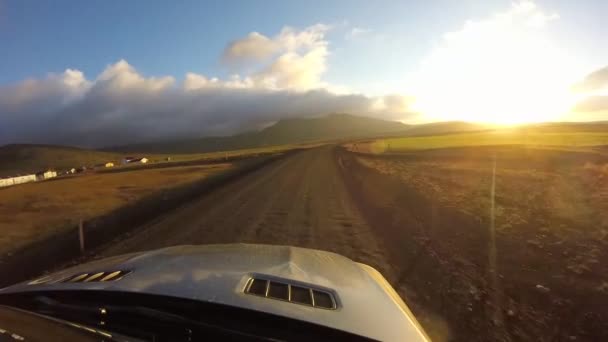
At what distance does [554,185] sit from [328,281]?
18.8 meters

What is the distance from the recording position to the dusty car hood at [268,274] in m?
2.31

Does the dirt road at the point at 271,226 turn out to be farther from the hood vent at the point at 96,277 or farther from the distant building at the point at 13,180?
the distant building at the point at 13,180

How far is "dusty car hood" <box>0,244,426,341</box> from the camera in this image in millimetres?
2314

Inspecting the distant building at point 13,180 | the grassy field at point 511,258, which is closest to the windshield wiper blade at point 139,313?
the grassy field at point 511,258

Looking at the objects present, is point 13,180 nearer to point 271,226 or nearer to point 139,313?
point 271,226

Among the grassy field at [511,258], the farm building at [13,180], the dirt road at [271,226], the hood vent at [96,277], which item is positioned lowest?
the farm building at [13,180]

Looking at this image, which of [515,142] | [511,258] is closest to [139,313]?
[511,258]

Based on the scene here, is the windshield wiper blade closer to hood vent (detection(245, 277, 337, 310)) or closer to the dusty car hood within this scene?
the dusty car hood

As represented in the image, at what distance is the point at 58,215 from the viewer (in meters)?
14.6

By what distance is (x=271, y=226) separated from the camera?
34.1ft

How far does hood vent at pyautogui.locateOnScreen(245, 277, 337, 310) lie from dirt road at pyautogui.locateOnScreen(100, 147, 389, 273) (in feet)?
13.9

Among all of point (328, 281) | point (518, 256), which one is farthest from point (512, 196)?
point (328, 281)

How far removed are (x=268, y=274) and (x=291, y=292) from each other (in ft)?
1.07

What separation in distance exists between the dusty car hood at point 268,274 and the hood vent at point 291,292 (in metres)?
0.06
